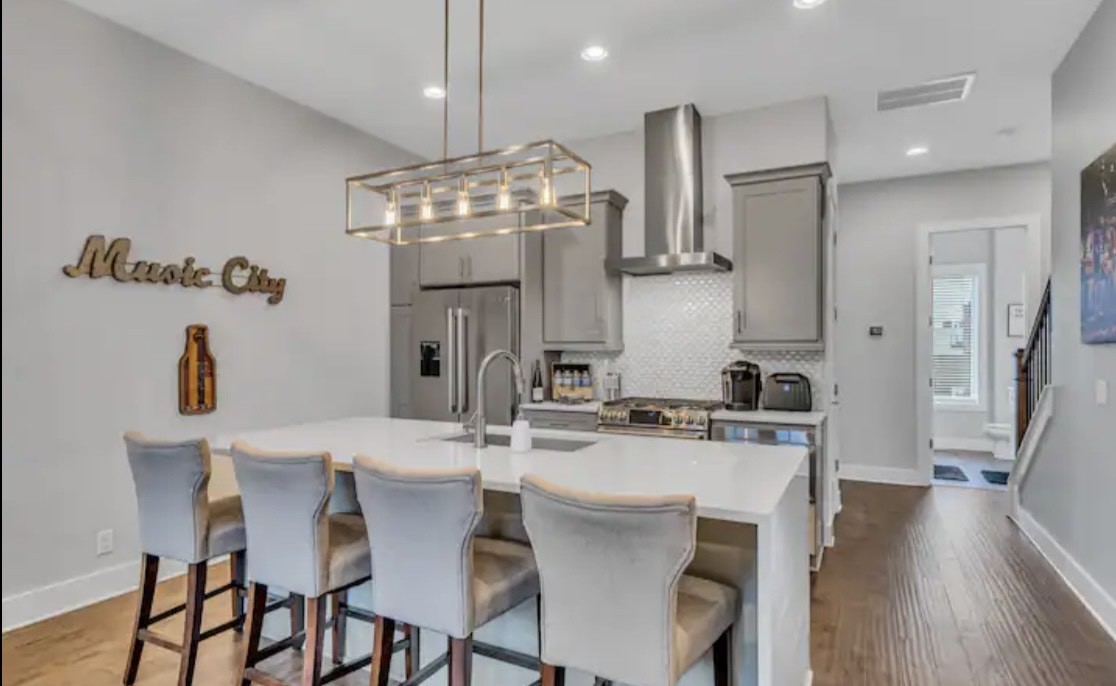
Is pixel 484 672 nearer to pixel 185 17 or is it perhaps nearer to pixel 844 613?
pixel 844 613

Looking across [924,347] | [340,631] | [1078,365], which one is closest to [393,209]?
[340,631]

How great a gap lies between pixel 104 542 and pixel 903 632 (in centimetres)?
399

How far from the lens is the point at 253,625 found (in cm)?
217

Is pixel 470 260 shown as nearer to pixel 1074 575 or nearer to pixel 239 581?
pixel 239 581

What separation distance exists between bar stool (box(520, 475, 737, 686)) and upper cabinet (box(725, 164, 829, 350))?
109 inches

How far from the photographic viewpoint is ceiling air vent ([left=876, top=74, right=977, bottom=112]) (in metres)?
3.97

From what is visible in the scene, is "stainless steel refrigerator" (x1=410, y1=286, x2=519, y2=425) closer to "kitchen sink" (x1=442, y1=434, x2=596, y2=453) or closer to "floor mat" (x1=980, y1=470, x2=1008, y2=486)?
"kitchen sink" (x1=442, y1=434, x2=596, y2=453)

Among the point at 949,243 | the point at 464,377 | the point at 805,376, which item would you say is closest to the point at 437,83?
the point at 464,377

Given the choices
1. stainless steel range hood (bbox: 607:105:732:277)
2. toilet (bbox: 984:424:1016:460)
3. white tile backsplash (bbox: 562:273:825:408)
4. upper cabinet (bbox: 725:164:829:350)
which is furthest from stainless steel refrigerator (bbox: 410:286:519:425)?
toilet (bbox: 984:424:1016:460)

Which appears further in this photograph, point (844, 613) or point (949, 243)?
point (949, 243)

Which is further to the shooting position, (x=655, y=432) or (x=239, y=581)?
(x=655, y=432)

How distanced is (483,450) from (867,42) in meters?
3.05

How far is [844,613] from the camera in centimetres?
314

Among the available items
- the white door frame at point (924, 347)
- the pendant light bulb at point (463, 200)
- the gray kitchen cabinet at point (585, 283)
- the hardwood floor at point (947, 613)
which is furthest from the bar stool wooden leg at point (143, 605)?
the white door frame at point (924, 347)
